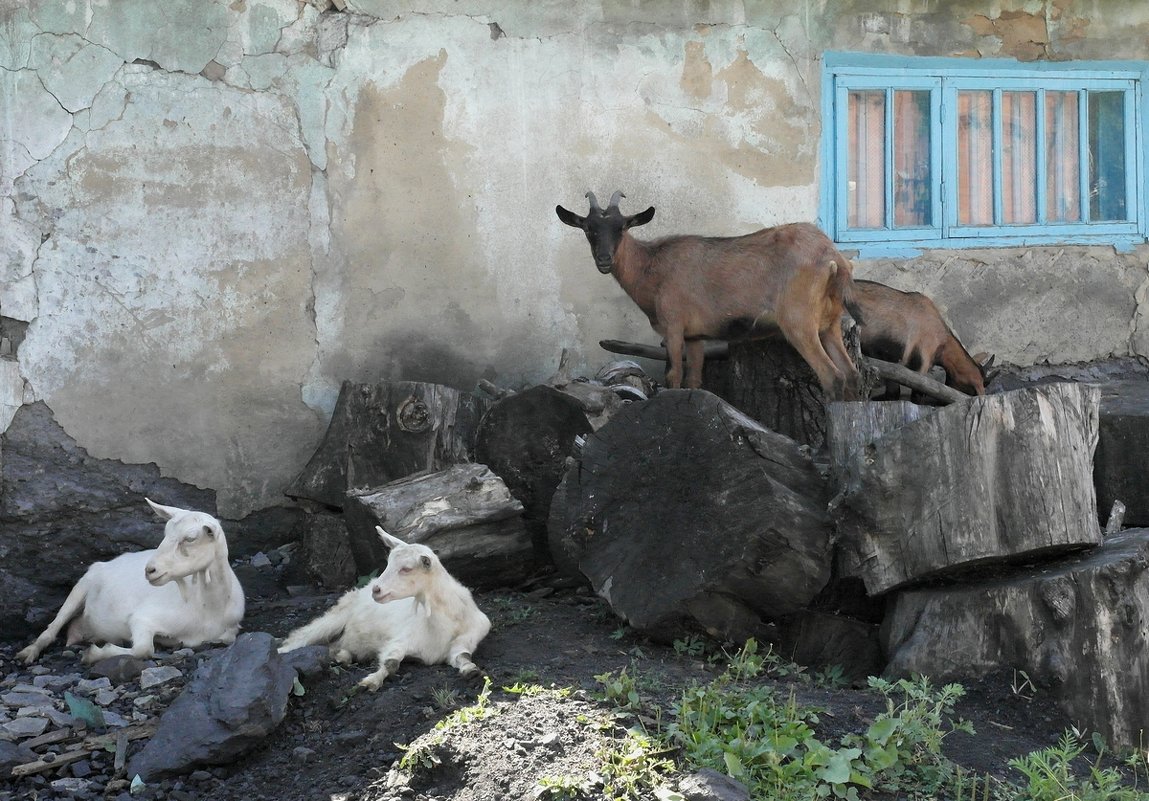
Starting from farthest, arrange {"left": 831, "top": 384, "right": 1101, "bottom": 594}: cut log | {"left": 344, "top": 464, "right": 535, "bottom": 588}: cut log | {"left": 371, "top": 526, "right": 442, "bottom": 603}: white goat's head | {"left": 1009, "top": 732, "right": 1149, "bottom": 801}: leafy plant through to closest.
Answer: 1. {"left": 344, "top": 464, "right": 535, "bottom": 588}: cut log
2. {"left": 371, "top": 526, "right": 442, "bottom": 603}: white goat's head
3. {"left": 831, "top": 384, "right": 1101, "bottom": 594}: cut log
4. {"left": 1009, "top": 732, "right": 1149, "bottom": 801}: leafy plant

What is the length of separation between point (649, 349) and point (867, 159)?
2.24 meters

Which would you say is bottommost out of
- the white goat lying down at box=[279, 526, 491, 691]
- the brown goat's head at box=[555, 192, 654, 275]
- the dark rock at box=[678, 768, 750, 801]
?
the dark rock at box=[678, 768, 750, 801]

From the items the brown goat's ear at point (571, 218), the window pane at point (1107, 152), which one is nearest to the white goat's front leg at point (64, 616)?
the brown goat's ear at point (571, 218)

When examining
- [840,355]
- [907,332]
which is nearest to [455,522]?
[840,355]

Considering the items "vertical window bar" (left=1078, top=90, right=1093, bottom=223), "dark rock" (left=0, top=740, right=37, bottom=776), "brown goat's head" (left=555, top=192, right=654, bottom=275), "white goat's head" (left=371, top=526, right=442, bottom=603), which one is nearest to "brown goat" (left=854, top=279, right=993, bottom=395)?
"brown goat's head" (left=555, top=192, right=654, bottom=275)

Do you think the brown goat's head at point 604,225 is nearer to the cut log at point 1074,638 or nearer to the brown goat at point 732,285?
the brown goat at point 732,285

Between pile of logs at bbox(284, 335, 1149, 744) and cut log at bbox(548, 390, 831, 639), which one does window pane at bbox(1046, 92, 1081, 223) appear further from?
cut log at bbox(548, 390, 831, 639)

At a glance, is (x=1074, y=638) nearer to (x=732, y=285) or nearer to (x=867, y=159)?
(x=732, y=285)

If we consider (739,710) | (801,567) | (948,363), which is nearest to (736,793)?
(739,710)

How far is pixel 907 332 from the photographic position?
7.80 m

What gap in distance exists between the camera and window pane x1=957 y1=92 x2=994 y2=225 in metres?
8.73

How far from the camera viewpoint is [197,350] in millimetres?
7156

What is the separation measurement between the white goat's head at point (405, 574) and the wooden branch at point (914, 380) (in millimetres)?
3487

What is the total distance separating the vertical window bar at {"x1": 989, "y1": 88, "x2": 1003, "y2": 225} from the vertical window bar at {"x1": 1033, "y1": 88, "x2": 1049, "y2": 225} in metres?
A: 0.32
